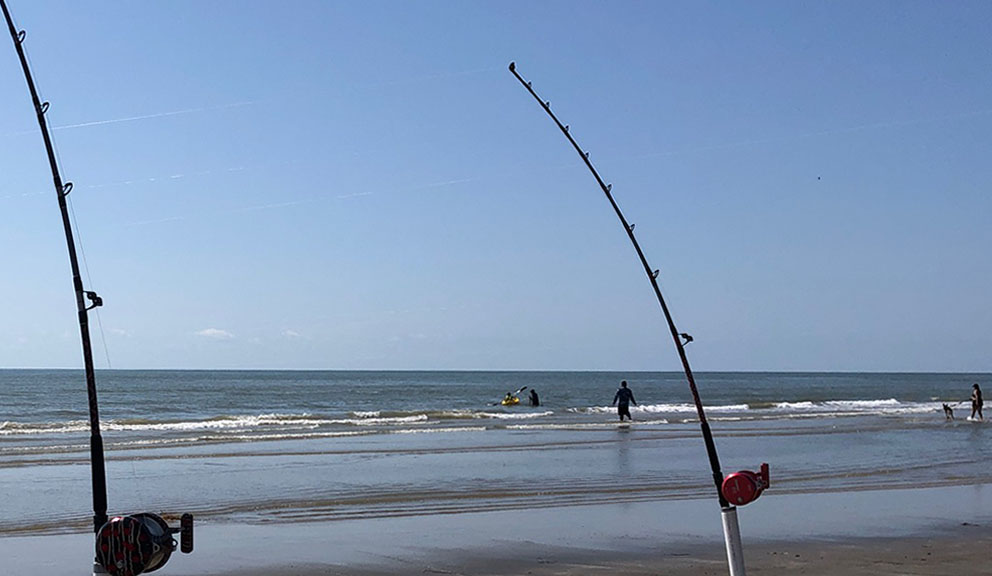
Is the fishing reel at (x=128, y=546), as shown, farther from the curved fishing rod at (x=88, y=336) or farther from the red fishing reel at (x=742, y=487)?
the red fishing reel at (x=742, y=487)

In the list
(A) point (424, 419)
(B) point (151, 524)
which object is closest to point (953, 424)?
(A) point (424, 419)

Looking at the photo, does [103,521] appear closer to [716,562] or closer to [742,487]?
[742,487]

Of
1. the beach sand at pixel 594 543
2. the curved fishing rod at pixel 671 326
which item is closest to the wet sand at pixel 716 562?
the beach sand at pixel 594 543

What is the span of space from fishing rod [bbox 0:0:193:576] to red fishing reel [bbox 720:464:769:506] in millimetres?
2820

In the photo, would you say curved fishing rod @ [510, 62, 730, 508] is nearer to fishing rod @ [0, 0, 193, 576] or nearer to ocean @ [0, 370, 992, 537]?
fishing rod @ [0, 0, 193, 576]

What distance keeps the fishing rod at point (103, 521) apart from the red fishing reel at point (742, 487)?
2.82 metres

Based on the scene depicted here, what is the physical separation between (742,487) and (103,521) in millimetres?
3383

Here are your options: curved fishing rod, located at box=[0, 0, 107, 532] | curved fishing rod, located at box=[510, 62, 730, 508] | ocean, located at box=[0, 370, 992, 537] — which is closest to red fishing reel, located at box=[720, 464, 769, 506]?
curved fishing rod, located at box=[510, 62, 730, 508]

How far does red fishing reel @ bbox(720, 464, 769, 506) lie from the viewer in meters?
5.72

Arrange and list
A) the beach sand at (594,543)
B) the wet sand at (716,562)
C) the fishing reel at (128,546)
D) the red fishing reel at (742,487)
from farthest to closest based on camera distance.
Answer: the beach sand at (594,543), the wet sand at (716,562), the red fishing reel at (742,487), the fishing reel at (128,546)

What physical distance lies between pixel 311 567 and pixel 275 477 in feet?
26.1

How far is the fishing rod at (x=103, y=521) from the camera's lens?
17.6 ft

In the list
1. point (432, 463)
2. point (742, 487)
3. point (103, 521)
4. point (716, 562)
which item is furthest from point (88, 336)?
point (432, 463)

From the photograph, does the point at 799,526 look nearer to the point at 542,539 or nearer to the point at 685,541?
the point at 685,541
